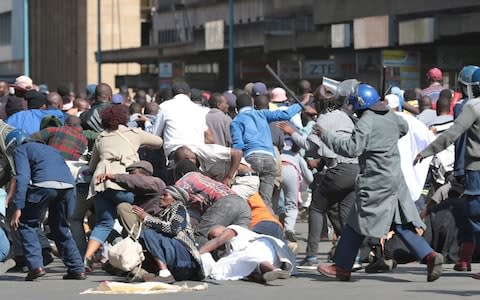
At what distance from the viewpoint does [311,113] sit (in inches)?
560

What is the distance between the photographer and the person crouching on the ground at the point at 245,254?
1285 cm

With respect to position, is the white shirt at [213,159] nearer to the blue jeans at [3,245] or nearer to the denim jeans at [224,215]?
the denim jeans at [224,215]

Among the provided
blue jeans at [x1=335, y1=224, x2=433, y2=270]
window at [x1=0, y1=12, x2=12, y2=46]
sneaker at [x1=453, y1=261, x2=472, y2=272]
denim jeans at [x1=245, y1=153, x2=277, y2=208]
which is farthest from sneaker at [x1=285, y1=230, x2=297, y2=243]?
window at [x1=0, y1=12, x2=12, y2=46]

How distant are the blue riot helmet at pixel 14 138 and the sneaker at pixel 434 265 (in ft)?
12.3

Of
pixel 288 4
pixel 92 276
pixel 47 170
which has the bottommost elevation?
pixel 92 276

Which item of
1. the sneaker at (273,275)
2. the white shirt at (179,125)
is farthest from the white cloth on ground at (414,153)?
the sneaker at (273,275)

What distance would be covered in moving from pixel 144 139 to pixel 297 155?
415cm

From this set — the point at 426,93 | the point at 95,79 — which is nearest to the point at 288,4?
the point at 95,79

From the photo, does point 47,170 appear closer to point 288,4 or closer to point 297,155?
point 297,155

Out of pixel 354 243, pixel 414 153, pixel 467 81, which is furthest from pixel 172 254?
pixel 414 153

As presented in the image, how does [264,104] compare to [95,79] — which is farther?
[95,79]

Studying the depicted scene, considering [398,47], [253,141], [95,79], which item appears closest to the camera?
[253,141]

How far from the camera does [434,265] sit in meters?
12.2

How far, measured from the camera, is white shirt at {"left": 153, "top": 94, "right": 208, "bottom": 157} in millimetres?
16000
